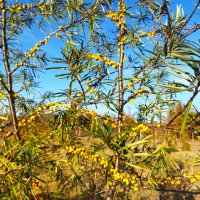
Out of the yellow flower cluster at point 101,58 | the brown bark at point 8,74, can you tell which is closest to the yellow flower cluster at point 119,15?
the yellow flower cluster at point 101,58

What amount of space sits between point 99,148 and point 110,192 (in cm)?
104

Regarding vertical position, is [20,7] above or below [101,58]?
above

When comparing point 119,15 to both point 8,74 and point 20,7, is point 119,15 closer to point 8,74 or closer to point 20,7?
point 20,7

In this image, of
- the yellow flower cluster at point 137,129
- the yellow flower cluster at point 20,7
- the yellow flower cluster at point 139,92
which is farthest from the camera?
the yellow flower cluster at point 20,7

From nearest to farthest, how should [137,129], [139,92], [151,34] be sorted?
1. [137,129]
2. [139,92]
3. [151,34]

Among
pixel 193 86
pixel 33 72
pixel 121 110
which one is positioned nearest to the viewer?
pixel 193 86

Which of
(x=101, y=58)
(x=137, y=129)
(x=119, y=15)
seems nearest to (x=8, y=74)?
(x=101, y=58)

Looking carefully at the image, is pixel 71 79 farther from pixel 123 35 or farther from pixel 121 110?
pixel 123 35

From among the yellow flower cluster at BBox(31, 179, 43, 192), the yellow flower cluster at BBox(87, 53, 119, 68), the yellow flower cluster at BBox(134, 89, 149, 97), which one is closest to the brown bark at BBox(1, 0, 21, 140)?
the yellow flower cluster at BBox(31, 179, 43, 192)

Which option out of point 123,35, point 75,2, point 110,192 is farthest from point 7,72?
point 110,192

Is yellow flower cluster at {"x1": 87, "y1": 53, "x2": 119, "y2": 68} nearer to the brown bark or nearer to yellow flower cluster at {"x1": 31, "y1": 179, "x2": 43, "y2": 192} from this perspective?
the brown bark

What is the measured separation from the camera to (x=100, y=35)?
9.43ft

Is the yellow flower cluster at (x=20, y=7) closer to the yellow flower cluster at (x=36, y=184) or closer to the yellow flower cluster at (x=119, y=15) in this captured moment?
the yellow flower cluster at (x=119, y=15)

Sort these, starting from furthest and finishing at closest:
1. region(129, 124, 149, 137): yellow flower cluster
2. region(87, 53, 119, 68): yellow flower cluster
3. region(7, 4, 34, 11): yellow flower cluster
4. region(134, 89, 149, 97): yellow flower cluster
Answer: region(7, 4, 34, 11): yellow flower cluster → region(87, 53, 119, 68): yellow flower cluster → region(134, 89, 149, 97): yellow flower cluster → region(129, 124, 149, 137): yellow flower cluster
